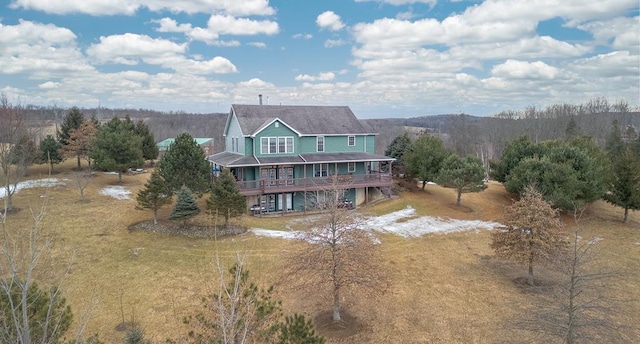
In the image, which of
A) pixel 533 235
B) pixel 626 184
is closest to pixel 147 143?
pixel 533 235

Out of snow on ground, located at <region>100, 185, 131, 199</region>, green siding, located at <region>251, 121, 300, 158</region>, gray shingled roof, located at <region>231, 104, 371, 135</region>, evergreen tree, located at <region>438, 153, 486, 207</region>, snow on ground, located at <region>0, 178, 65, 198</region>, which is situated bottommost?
snow on ground, located at <region>100, 185, 131, 199</region>

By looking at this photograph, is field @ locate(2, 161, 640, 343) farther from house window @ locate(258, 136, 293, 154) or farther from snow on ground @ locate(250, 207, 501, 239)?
house window @ locate(258, 136, 293, 154)

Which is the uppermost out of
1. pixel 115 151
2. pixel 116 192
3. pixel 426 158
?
pixel 115 151

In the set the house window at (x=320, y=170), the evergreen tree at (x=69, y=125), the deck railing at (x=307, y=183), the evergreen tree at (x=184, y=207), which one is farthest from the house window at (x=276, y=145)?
the evergreen tree at (x=69, y=125)

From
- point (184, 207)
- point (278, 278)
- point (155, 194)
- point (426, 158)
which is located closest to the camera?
point (278, 278)

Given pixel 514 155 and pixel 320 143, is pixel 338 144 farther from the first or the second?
pixel 514 155

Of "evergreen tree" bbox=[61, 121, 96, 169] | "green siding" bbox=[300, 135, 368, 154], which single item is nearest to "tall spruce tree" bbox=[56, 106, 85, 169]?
"evergreen tree" bbox=[61, 121, 96, 169]
